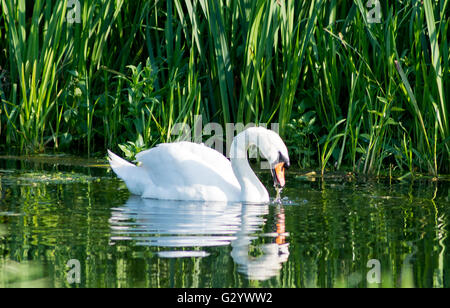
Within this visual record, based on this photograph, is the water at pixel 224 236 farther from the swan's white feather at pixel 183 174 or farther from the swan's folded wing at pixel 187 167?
the swan's folded wing at pixel 187 167

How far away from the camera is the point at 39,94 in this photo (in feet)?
26.1

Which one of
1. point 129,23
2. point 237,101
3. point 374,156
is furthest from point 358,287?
point 129,23

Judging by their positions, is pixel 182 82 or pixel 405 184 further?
pixel 182 82

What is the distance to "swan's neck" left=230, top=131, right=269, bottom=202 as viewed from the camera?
257 inches

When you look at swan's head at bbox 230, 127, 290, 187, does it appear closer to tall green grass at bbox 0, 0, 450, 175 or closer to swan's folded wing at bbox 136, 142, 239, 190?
swan's folded wing at bbox 136, 142, 239, 190

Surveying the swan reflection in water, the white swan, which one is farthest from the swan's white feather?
the swan reflection in water

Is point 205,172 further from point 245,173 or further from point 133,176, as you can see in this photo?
point 133,176

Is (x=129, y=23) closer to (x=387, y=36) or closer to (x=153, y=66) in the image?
(x=153, y=66)

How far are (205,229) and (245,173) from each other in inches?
54.1

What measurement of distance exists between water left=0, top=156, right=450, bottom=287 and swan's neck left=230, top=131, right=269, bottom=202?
0.42ft
